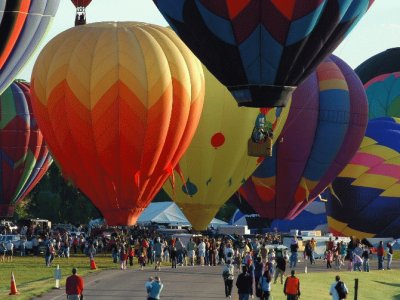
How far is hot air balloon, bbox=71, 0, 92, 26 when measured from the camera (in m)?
59.2

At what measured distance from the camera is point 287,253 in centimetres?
5478

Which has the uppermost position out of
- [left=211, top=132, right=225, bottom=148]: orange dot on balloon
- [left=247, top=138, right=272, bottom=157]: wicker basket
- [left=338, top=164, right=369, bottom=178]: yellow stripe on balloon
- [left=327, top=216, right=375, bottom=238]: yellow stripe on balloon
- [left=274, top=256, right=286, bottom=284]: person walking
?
[left=211, top=132, right=225, bottom=148]: orange dot on balloon

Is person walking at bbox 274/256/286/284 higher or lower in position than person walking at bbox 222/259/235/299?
higher

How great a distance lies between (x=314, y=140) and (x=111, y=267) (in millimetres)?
14538

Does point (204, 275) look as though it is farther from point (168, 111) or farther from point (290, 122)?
point (290, 122)

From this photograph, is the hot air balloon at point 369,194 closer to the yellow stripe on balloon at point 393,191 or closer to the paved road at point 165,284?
the yellow stripe on balloon at point 393,191

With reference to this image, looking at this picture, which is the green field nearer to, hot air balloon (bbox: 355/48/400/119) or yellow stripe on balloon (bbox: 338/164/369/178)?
yellow stripe on balloon (bbox: 338/164/369/178)

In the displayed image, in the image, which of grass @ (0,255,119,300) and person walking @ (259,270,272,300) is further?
grass @ (0,255,119,300)

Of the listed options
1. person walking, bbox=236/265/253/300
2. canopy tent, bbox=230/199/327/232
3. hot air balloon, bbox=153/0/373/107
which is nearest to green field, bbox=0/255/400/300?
person walking, bbox=236/265/253/300

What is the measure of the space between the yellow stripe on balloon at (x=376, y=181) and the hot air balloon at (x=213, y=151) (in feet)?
20.5

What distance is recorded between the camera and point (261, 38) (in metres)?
40.4

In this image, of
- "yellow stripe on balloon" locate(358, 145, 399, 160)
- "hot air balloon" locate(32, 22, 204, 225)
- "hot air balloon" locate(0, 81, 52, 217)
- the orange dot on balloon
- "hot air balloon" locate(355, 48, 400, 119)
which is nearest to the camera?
"hot air balloon" locate(32, 22, 204, 225)

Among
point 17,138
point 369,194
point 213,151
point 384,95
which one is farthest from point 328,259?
point 384,95

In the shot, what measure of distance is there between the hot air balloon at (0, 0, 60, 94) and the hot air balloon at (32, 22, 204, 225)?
9.45ft
